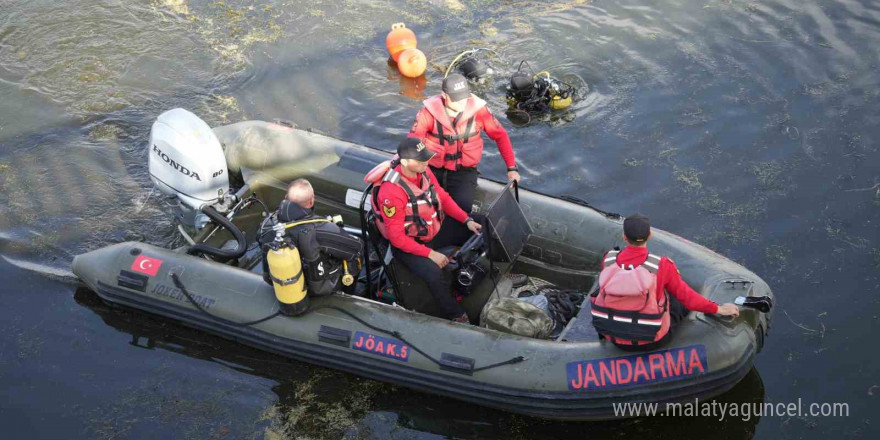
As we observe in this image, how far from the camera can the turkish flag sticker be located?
17.1 feet

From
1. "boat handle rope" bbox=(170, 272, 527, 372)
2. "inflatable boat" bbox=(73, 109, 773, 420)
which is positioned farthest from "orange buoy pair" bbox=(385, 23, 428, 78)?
"boat handle rope" bbox=(170, 272, 527, 372)

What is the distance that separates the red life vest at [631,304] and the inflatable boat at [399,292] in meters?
0.20

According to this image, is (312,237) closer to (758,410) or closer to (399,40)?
(758,410)

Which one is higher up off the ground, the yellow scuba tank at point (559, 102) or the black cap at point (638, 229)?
the black cap at point (638, 229)

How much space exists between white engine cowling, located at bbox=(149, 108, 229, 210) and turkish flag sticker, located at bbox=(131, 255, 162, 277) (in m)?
0.54

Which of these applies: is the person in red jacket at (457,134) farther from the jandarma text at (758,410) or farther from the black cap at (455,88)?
the jandarma text at (758,410)

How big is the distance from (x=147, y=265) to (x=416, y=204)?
73.8 inches

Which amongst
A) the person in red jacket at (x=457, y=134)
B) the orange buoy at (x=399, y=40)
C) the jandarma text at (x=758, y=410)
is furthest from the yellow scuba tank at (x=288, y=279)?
the orange buoy at (x=399, y=40)

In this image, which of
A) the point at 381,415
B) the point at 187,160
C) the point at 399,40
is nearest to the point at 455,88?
the point at 187,160

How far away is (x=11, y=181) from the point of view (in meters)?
6.74

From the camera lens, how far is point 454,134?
17.0 feet

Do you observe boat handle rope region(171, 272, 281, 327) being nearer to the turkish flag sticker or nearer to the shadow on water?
the turkish flag sticker

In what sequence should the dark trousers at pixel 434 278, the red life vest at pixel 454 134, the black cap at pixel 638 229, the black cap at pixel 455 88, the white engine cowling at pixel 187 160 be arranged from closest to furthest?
1. the black cap at pixel 638 229
2. the dark trousers at pixel 434 278
3. the black cap at pixel 455 88
4. the red life vest at pixel 454 134
5. the white engine cowling at pixel 187 160

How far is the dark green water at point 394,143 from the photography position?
4883mm
